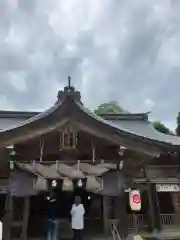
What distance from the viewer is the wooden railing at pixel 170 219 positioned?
13742 millimetres

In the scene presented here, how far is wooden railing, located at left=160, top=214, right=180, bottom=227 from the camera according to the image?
13.7 meters

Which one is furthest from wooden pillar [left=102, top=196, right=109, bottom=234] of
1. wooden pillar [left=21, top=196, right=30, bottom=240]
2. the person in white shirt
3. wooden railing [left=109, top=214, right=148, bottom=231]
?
wooden pillar [left=21, top=196, right=30, bottom=240]

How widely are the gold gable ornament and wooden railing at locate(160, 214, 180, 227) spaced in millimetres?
5839

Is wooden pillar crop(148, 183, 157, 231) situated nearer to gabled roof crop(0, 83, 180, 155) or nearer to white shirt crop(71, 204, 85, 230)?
gabled roof crop(0, 83, 180, 155)

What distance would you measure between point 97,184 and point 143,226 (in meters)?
4.08

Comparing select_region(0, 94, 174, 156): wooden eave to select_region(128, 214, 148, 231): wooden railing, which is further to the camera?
select_region(128, 214, 148, 231): wooden railing

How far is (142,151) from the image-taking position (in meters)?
11.2

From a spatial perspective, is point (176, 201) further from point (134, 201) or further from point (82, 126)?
point (82, 126)

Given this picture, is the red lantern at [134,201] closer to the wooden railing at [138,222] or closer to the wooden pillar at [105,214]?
the wooden railing at [138,222]

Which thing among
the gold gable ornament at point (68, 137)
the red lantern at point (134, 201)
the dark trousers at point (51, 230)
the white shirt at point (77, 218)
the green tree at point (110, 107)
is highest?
the green tree at point (110, 107)

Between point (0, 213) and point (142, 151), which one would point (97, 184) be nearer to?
point (142, 151)

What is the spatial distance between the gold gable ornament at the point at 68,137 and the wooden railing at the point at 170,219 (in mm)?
5839

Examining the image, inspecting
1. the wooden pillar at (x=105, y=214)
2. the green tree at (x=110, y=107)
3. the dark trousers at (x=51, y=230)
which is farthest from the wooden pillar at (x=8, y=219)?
the green tree at (x=110, y=107)

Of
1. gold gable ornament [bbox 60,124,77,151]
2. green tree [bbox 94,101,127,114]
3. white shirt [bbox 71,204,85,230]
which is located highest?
green tree [bbox 94,101,127,114]
